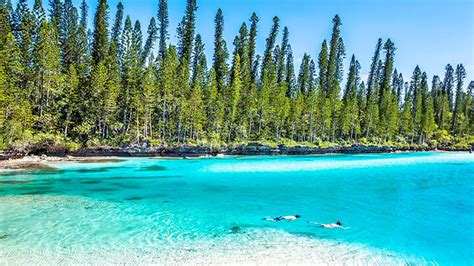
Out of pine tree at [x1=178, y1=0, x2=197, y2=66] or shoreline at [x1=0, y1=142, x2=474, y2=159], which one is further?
pine tree at [x1=178, y1=0, x2=197, y2=66]

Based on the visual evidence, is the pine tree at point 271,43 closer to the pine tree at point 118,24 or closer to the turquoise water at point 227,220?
the pine tree at point 118,24

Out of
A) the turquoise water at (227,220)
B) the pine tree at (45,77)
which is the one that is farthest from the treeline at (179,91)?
the turquoise water at (227,220)

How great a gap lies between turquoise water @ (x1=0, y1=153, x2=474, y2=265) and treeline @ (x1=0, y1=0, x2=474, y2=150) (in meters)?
19.5

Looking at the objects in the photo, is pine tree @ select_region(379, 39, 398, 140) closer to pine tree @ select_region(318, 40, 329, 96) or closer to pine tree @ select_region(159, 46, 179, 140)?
pine tree @ select_region(318, 40, 329, 96)

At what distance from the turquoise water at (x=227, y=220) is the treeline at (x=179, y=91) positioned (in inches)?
769

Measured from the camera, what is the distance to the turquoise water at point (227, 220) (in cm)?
1020

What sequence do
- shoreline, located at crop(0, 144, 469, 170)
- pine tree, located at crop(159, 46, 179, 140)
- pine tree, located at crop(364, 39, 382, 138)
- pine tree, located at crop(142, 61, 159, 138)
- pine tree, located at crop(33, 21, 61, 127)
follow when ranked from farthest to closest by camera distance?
pine tree, located at crop(364, 39, 382, 138), pine tree, located at crop(159, 46, 179, 140), pine tree, located at crop(142, 61, 159, 138), pine tree, located at crop(33, 21, 61, 127), shoreline, located at crop(0, 144, 469, 170)

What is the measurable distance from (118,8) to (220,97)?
95.3 feet

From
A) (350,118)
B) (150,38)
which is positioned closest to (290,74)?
(350,118)

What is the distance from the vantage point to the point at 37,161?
33.2 meters

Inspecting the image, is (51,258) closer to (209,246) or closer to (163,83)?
(209,246)

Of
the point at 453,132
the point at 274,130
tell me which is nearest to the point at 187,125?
the point at 274,130

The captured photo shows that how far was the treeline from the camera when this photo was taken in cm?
4341

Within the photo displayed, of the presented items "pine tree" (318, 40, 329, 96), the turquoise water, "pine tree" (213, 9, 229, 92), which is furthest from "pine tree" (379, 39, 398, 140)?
the turquoise water
